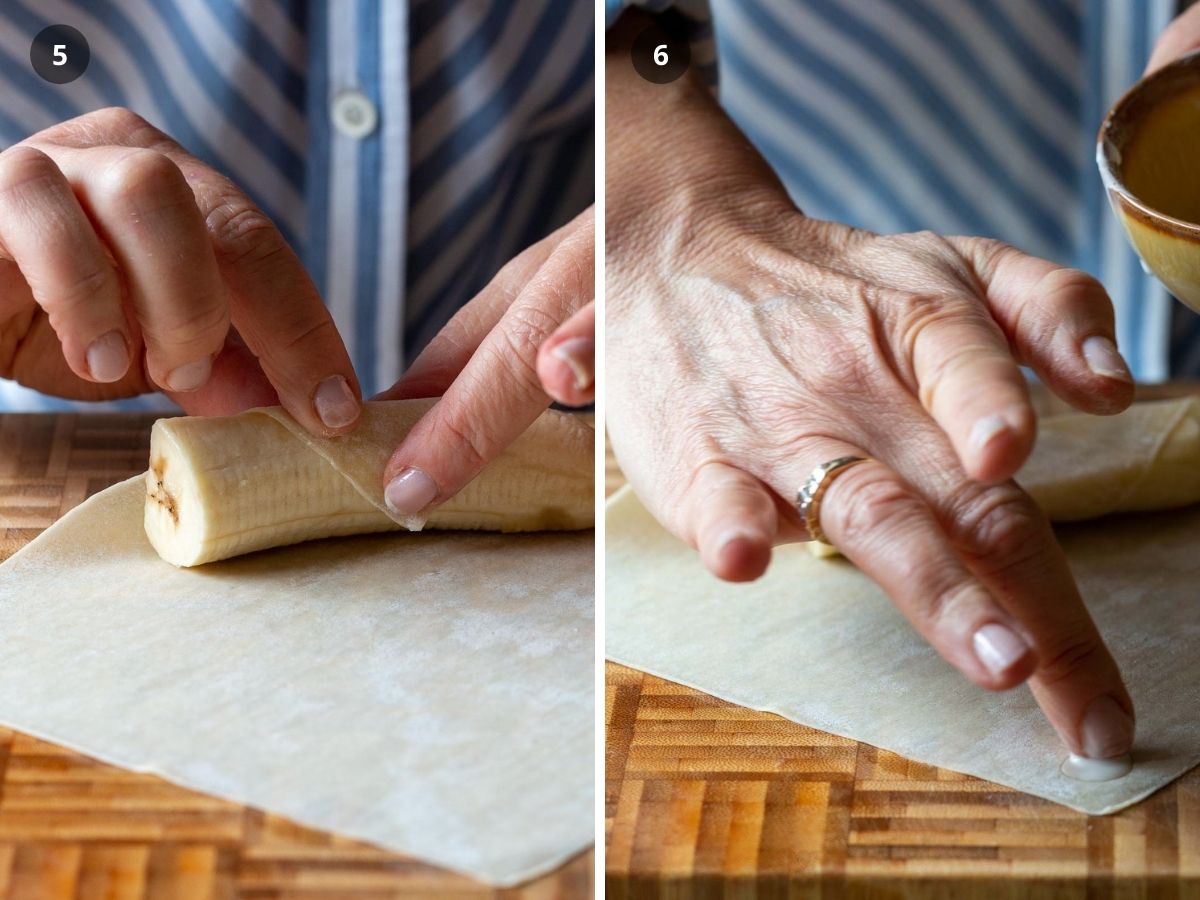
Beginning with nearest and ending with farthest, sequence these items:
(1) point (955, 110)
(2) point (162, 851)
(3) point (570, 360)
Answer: (2) point (162, 851) < (3) point (570, 360) < (1) point (955, 110)

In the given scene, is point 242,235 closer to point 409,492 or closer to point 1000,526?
point 409,492

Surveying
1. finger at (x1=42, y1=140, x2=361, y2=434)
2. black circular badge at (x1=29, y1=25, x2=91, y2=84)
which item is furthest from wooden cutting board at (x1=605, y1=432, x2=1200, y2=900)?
black circular badge at (x1=29, y1=25, x2=91, y2=84)

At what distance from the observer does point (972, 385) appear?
2.74 feet

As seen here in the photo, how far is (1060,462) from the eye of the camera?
44.4 inches

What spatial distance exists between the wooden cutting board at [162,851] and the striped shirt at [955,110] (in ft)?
3.22

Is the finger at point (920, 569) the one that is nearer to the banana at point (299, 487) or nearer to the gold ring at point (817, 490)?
the gold ring at point (817, 490)

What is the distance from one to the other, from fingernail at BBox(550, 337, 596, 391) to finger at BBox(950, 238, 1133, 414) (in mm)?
311

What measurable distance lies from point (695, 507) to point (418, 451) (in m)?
0.23

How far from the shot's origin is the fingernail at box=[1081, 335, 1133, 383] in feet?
2.89

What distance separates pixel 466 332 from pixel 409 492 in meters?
0.20

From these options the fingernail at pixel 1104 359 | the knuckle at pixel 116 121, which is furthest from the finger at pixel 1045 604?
the knuckle at pixel 116 121

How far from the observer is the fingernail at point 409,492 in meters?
0.99

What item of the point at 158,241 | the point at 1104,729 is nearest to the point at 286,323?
the point at 158,241

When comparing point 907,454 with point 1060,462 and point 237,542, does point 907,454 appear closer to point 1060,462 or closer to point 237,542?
point 1060,462
